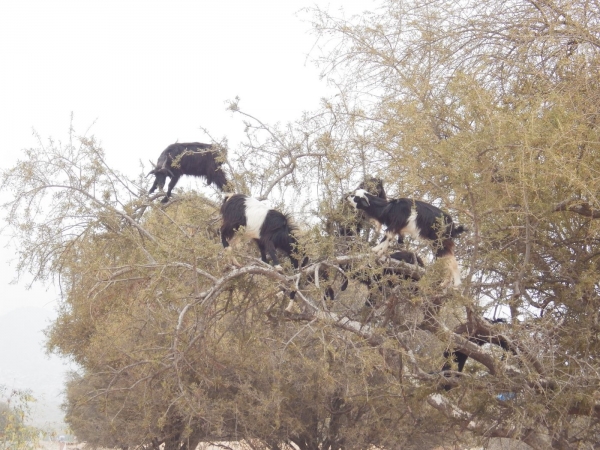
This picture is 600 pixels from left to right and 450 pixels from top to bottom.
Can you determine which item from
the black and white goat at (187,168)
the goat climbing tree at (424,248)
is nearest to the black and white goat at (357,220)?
the goat climbing tree at (424,248)

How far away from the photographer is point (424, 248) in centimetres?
596

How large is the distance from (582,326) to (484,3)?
380cm

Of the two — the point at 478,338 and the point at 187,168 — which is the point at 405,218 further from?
the point at 187,168

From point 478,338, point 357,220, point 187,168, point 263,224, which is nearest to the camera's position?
point 357,220

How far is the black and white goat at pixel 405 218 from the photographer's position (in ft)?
17.9

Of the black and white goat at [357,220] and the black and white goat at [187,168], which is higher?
the black and white goat at [187,168]

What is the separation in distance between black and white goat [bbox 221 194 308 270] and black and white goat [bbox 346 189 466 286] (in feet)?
2.48

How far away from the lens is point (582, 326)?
566 cm

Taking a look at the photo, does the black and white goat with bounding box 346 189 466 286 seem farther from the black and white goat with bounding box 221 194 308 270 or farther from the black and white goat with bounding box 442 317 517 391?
the black and white goat with bounding box 221 194 308 270

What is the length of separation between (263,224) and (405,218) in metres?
1.31

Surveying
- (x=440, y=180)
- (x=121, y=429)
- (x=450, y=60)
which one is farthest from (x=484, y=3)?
(x=121, y=429)

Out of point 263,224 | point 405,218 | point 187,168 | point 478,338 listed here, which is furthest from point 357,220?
point 187,168

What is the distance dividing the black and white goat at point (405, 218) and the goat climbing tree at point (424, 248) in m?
0.18

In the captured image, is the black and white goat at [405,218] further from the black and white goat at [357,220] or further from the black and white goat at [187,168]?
the black and white goat at [187,168]
